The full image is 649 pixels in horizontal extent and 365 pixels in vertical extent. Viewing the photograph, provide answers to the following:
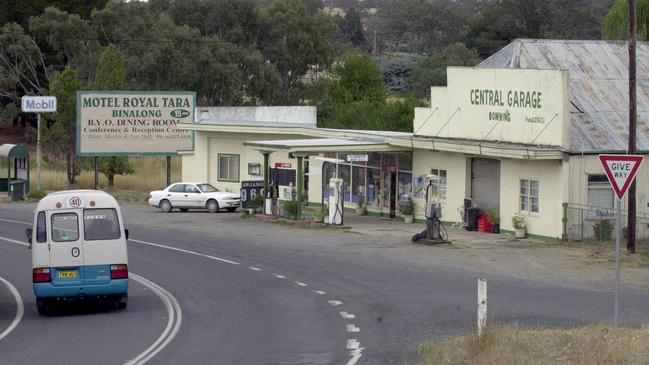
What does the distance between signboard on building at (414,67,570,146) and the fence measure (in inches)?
86.5

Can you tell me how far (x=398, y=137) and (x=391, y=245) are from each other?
30.3ft

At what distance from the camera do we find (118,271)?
22000 millimetres

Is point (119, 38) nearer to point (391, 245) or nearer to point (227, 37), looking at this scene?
point (227, 37)

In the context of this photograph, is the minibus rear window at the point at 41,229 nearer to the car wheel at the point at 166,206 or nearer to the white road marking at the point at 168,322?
the white road marking at the point at 168,322

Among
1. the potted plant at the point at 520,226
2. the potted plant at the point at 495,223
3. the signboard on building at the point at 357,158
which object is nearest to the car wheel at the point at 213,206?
the signboard on building at the point at 357,158

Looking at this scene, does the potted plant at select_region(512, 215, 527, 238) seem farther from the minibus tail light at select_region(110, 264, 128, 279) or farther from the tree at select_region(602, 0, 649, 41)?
the tree at select_region(602, 0, 649, 41)

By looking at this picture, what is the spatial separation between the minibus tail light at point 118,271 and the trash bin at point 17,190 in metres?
36.4

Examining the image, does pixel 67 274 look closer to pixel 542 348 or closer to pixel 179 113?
pixel 542 348

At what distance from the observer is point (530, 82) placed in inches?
1475

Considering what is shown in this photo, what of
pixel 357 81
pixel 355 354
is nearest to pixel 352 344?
pixel 355 354

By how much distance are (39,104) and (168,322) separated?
138ft

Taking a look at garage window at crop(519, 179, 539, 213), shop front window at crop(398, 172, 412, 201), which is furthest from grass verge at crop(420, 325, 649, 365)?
shop front window at crop(398, 172, 412, 201)

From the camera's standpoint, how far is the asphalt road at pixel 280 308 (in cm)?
1733

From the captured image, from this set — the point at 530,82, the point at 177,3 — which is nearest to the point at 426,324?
the point at 530,82
